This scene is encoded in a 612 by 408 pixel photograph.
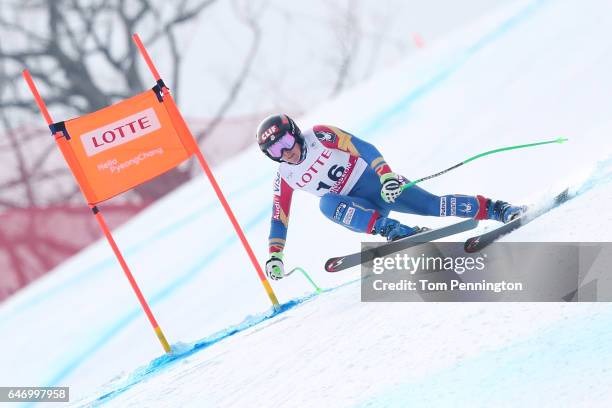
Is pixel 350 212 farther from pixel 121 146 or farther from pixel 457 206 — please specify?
pixel 121 146

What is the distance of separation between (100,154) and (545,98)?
4.58 meters

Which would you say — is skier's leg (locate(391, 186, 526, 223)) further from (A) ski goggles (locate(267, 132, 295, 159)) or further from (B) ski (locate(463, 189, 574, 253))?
(A) ski goggles (locate(267, 132, 295, 159))

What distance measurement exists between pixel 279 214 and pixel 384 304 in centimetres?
106

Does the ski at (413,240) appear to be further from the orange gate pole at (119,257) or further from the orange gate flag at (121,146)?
the orange gate pole at (119,257)

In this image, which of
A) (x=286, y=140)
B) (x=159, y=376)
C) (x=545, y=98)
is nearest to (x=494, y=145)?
(x=545, y=98)

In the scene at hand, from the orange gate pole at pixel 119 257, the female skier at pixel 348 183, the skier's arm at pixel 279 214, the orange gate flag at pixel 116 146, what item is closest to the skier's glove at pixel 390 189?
the female skier at pixel 348 183

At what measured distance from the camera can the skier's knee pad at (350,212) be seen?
13.3ft

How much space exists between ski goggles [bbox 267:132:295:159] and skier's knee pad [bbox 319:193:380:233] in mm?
322

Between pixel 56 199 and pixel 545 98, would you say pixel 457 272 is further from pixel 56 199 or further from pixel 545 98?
pixel 56 199

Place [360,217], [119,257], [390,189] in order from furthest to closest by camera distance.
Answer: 1. [119,257]
2. [360,217]
3. [390,189]

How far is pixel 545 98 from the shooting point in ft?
25.1

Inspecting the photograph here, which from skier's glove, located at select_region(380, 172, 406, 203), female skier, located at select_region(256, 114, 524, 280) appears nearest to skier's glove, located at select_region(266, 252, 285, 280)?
female skier, located at select_region(256, 114, 524, 280)

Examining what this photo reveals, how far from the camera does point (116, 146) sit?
458cm

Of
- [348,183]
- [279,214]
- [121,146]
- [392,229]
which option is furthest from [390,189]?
[121,146]
